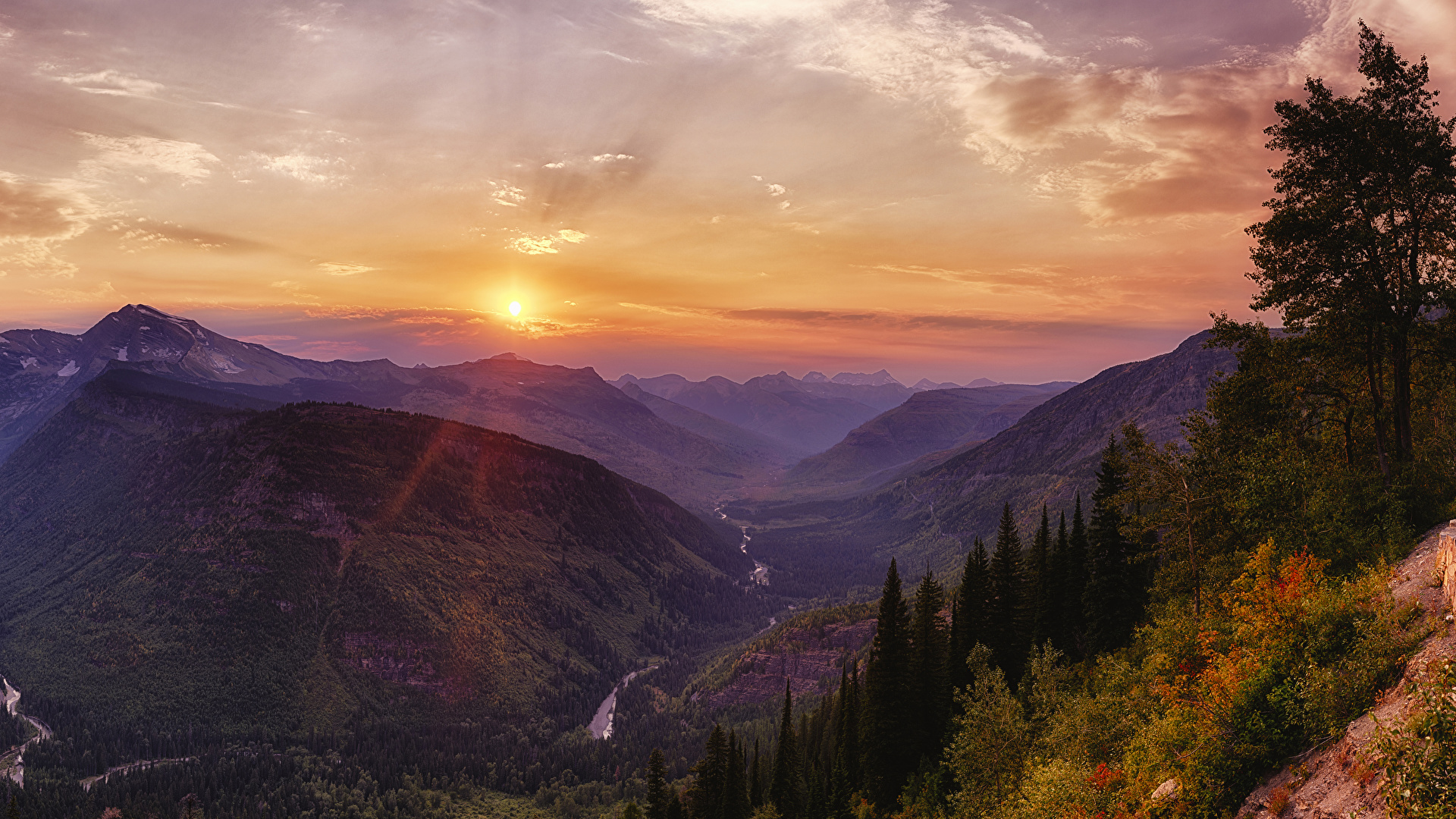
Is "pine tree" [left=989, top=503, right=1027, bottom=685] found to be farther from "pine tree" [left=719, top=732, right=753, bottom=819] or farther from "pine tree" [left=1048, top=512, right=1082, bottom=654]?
"pine tree" [left=719, top=732, right=753, bottom=819]

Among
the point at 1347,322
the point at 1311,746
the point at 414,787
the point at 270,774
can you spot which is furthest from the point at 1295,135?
the point at 270,774

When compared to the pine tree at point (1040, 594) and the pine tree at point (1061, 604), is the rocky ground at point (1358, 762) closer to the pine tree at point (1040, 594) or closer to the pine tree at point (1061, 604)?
the pine tree at point (1040, 594)

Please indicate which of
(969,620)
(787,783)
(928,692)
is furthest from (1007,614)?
(787,783)

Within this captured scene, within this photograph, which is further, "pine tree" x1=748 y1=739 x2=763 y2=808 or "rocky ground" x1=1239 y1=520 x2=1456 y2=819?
"pine tree" x1=748 y1=739 x2=763 y2=808

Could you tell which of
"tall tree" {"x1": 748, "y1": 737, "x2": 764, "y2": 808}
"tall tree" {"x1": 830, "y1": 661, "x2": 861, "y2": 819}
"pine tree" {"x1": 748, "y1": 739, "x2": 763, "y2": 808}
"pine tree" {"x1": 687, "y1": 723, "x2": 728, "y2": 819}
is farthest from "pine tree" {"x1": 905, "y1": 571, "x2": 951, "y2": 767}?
"pine tree" {"x1": 748, "y1": 739, "x2": 763, "y2": 808}

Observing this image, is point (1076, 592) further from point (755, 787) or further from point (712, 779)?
point (755, 787)

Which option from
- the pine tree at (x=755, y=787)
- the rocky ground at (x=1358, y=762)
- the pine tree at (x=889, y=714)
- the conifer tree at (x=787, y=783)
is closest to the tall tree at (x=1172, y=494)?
the rocky ground at (x=1358, y=762)
